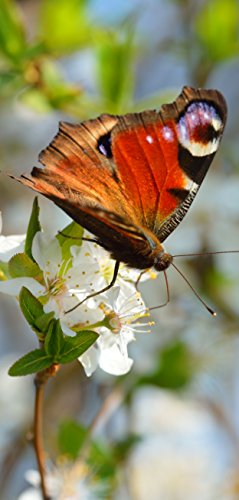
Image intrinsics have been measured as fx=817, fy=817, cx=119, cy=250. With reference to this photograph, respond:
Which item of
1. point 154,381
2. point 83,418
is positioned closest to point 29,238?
point 154,381

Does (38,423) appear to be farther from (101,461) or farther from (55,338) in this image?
(101,461)

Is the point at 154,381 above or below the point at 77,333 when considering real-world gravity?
below

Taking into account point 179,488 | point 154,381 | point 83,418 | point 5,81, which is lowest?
point 179,488

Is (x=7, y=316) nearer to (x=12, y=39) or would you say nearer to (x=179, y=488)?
(x=179, y=488)

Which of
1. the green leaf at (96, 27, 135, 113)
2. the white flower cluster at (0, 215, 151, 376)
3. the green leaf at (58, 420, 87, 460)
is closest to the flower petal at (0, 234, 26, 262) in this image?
the white flower cluster at (0, 215, 151, 376)

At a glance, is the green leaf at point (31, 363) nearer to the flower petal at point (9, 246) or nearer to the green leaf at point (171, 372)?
the flower petal at point (9, 246)

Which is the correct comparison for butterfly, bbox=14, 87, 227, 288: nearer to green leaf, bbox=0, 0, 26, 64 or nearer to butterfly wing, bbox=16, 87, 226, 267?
butterfly wing, bbox=16, 87, 226, 267

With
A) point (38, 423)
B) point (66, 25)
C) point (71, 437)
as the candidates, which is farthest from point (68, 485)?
point (66, 25)
